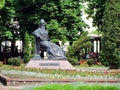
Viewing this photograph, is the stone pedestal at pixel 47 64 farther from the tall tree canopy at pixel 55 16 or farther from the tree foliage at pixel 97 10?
the tree foliage at pixel 97 10

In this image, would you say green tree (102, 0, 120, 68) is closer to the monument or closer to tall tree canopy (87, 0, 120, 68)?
tall tree canopy (87, 0, 120, 68)

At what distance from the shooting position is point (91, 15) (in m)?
50.1

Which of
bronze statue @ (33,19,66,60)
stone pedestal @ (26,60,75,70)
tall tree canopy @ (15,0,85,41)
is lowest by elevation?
stone pedestal @ (26,60,75,70)

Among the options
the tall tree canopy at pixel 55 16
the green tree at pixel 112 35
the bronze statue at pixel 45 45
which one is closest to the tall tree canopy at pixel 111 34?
the green tree at pixel 112 35

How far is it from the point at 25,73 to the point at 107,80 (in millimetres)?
4795

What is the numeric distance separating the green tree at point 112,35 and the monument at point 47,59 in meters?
5.82

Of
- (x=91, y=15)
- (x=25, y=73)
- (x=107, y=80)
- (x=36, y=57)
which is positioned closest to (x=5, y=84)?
(x=25, y=73)

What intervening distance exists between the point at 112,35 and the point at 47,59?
7.96 meters

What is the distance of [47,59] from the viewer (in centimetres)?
2880

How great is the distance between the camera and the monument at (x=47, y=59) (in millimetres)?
28341

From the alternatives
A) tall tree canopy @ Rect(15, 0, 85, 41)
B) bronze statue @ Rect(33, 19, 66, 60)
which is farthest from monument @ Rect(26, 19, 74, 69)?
tall tree canopy @ Rect(15, 0, 85, 41)

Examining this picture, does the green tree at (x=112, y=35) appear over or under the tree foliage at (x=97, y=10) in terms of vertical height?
under

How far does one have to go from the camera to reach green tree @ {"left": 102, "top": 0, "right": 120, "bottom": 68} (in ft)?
110

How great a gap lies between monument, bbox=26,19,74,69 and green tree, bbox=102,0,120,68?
5.82 meters
